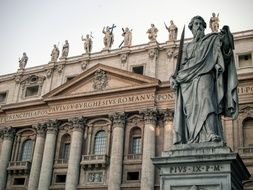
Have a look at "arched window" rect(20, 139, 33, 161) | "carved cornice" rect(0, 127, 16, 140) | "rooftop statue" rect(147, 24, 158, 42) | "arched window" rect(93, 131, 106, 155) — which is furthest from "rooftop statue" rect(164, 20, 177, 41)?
"carved cornice" rect(0, 127, 16, 140)

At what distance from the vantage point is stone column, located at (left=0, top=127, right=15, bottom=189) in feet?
122

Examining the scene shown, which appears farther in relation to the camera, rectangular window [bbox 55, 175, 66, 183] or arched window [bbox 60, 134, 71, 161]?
arched window [bbox 60, 134, 71, 161]

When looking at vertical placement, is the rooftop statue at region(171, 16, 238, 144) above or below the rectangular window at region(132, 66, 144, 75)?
below

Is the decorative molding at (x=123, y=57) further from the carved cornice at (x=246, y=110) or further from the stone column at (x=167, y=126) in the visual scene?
the carved cornice at (x=246, y=110)

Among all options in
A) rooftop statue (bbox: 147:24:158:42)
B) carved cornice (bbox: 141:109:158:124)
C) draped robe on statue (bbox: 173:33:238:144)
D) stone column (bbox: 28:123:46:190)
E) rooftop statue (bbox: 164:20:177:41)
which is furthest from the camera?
rooftop statue (bbox: 147:24:158:42)

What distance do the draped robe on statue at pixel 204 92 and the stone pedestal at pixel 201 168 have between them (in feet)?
1.20

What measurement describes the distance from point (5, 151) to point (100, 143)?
32.5 feet

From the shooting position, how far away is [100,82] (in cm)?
3606

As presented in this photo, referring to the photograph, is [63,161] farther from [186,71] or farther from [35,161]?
[186,71]

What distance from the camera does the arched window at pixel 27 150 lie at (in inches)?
1500

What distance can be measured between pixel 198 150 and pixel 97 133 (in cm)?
2851

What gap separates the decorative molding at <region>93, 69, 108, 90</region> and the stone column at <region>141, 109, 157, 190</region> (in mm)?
5124

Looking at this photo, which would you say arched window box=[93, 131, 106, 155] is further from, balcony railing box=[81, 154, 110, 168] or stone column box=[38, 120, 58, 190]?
stone column box=[38, 120, 58, 190]

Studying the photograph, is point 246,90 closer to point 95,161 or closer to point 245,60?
point 245,60
